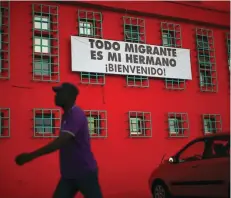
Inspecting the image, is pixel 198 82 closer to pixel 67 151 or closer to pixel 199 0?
pixel 199 0

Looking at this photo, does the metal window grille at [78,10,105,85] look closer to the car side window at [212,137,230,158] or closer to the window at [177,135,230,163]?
the window at [177,135,230,163]

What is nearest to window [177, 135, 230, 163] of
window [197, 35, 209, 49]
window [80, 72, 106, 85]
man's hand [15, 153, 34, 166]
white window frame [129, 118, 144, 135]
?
white window frame [129, 118, 144, 135]

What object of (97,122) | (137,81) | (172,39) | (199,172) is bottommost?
(199,172)

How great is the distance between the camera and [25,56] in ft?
30.0

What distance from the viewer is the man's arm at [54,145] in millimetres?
3652

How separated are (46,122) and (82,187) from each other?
5.36m

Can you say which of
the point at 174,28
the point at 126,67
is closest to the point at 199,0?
the point at 174,28

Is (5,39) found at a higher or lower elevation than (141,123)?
higher

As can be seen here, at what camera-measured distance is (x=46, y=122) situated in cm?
915

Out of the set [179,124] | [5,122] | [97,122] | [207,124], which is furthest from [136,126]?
[5,122]

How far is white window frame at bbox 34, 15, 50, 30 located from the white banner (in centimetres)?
71

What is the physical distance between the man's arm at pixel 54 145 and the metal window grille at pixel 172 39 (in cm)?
718

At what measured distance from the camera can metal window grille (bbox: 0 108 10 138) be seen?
A: 8.61 meters

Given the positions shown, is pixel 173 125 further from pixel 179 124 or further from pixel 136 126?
pixel 136 126
